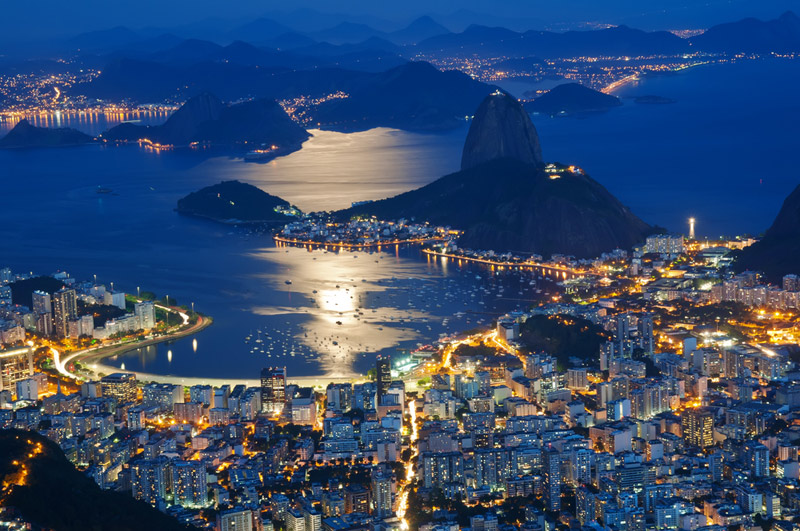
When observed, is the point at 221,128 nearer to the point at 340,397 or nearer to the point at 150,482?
the point at 340,397

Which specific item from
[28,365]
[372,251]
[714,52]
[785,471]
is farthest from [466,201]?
[714,52]

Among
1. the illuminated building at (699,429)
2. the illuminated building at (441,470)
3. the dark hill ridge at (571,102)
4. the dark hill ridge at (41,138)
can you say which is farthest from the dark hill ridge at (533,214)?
the dark hill ridge at (571,102)

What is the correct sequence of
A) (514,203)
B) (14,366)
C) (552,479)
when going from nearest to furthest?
(552,479) < (14,366) < (514,203)

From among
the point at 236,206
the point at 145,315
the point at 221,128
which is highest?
the point at 221,128

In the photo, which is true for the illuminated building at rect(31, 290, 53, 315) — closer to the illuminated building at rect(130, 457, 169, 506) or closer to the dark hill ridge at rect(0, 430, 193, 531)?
the illuminated building at rect(130, 457, 169, 506)

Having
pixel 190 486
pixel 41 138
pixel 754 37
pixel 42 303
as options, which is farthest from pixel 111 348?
pixel 754 37

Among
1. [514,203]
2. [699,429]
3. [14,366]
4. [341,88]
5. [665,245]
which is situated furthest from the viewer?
[341,88]

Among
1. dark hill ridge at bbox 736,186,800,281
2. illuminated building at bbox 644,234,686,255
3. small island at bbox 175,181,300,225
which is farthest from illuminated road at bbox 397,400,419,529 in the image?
small island at bbox 175,181,300,225
